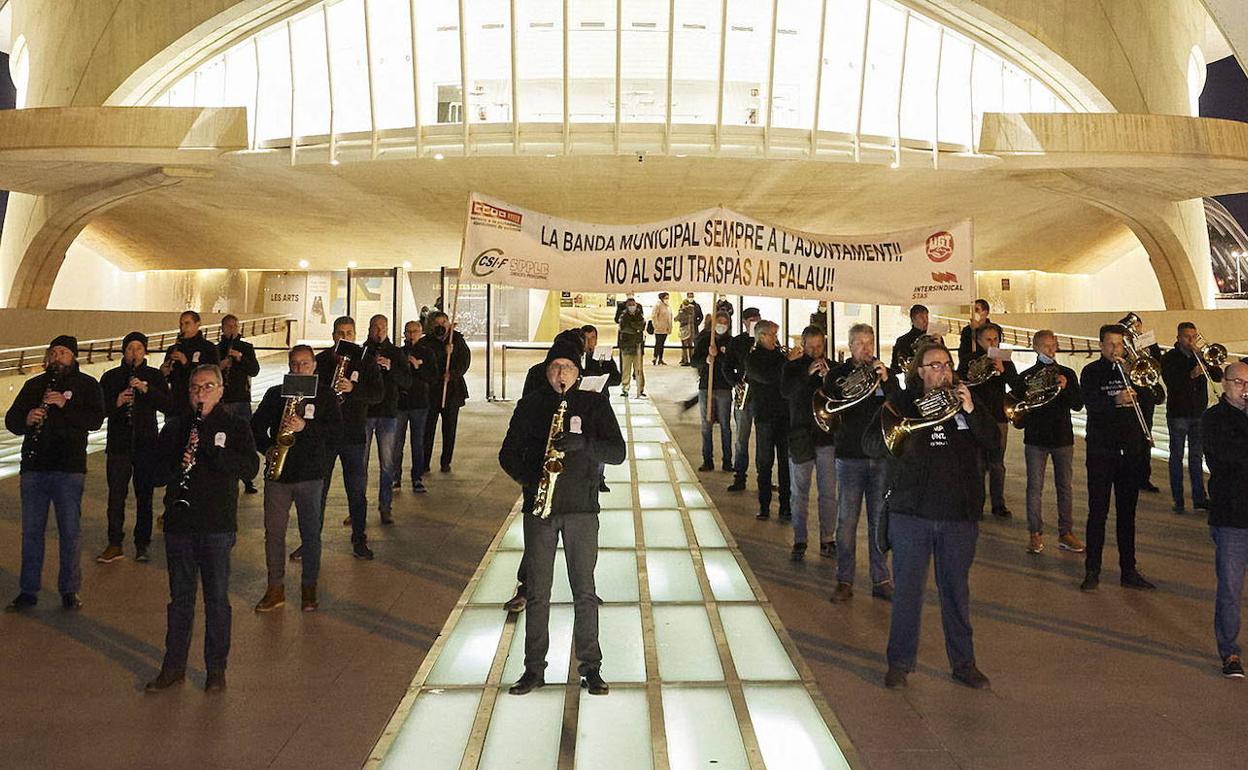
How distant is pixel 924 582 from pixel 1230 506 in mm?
1946

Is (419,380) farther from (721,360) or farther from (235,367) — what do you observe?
(721,360)

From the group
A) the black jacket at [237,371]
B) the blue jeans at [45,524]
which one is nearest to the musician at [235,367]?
the black jacket at [237,371]

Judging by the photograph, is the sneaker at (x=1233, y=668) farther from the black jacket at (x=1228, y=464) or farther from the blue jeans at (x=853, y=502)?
the blue jeans at (x=853, y=502)

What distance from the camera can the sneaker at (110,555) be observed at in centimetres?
830

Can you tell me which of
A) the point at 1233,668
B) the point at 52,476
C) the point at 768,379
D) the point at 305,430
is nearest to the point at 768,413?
the point at 768,379

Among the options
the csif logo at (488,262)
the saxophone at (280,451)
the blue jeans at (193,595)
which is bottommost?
the blue jeans at (193,595)

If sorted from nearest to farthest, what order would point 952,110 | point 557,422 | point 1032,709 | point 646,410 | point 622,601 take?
point 1032,709 < point 557,422 < point 622,601 < point 646,410 < point 952,110

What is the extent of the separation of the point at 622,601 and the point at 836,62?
24530mm

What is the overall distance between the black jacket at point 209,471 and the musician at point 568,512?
1627 millimetres

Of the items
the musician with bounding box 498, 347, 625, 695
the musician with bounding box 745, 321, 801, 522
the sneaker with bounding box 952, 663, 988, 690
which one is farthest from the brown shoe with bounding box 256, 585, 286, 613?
the musician with bounding box 745, 321, 801, 522

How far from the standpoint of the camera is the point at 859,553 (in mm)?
8781

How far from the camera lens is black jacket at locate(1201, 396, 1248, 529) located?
570 centimetres

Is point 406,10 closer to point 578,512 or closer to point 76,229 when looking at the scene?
point 76,229

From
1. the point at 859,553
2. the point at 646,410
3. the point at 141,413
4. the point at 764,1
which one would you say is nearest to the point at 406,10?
the point at 764,1
